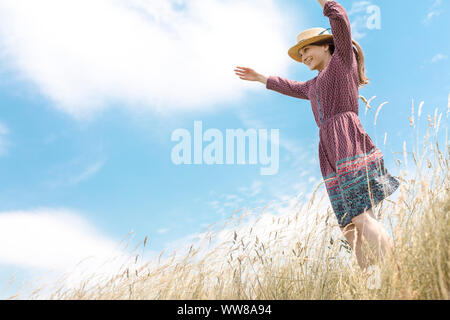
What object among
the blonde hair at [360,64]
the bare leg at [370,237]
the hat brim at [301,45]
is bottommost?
the bare leg at [370,237]

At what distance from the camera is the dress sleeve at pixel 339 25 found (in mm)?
2732

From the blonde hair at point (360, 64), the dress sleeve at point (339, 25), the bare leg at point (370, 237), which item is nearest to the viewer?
the bare leg at point (370, 237)

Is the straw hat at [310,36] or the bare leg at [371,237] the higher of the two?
the straw hat at [310,36]

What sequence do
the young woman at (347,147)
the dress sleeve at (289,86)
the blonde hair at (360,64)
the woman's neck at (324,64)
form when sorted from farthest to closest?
the dress sleeve at (289,86), the woman's neck at (324,64), the blonde hair at (360,64), the young woman at (347,147)

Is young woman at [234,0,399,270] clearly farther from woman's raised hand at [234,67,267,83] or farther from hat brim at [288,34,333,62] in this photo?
woman's raised hand at [234,67,267,83]

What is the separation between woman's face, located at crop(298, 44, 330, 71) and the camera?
3346mm

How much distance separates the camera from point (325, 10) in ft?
9.16

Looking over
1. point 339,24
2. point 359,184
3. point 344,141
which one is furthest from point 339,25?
point 359,184

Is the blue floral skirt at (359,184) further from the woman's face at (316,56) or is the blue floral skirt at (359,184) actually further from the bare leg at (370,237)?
the woman's face at (316,56)

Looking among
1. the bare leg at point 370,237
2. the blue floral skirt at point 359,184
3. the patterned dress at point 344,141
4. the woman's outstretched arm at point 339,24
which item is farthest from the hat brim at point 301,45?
the bare leg at point 370,237
